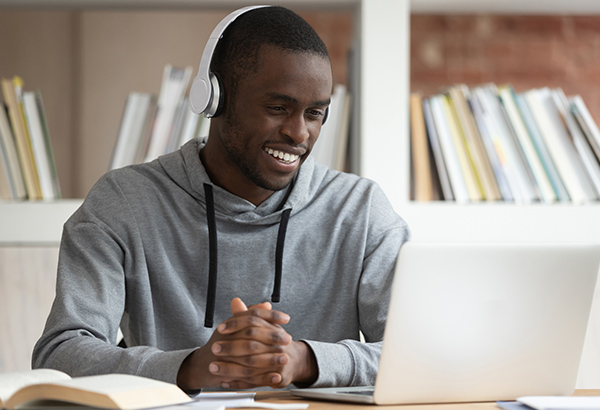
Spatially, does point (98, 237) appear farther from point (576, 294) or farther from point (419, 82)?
point (419, 82)

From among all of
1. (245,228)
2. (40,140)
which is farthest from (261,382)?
(40,140)

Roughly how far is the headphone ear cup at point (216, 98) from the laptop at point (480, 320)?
636 mm

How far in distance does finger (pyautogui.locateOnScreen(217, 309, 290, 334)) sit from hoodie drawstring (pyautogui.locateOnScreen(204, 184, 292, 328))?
1.13ft

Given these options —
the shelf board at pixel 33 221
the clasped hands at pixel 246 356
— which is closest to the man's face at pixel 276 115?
the clasped hands at pixel 246 356

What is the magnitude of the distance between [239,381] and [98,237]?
437mm

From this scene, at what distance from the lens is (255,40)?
4.39 feet

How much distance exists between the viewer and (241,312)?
3.29ft

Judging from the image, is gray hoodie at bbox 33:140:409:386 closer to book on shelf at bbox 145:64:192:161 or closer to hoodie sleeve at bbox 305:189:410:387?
hoodie sleeve at bbox 305:189:410:387

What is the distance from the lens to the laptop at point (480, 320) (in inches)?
33.4

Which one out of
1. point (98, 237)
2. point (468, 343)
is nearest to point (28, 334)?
point (98, 237)

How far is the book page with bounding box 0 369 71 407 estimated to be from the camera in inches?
30.6

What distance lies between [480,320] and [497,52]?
5.74 feet

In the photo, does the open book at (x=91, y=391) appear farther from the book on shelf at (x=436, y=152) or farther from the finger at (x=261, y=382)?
the book on shelf at (x=436, y=152)

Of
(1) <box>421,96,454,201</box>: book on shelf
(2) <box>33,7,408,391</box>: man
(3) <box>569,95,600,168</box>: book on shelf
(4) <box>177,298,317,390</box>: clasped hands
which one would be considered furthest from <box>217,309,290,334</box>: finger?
(3) <box>569,95,600,168</box>: book on shelf
